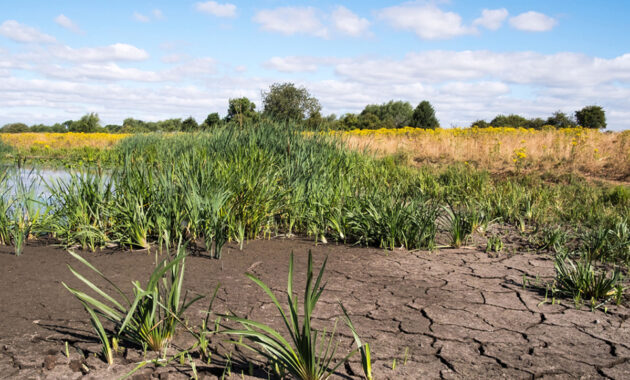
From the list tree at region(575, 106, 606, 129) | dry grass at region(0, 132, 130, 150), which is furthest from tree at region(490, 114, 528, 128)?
dry grass at region(0, 132, 130, 150)

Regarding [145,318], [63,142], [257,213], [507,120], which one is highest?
[507,120]

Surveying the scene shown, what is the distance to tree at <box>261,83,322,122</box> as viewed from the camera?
801 centimetres

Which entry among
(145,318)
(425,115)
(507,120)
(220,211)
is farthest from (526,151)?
(425,115)

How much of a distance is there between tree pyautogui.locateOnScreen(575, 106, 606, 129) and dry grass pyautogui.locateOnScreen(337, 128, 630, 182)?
3374cm

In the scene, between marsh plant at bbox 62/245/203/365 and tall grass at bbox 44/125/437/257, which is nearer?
marsh plant at bbox 62/245/203/365

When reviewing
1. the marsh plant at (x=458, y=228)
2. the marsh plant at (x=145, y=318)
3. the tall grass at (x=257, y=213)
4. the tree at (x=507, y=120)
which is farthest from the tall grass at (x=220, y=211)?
the tree at (x=507, y=120)

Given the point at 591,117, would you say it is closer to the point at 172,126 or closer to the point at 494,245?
the point at 172,126

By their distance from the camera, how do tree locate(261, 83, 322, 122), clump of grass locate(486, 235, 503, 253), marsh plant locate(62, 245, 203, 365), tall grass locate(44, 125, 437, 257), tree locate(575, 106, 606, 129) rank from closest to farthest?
marsh plant locate(62, 245, 203, 365), tall grass locate(44, 125, 437, 257), clump of grass locate(486, 235, 503, 253), tree locate(261, 83, 322, 122), tree locate(575, 106, 606, 129)

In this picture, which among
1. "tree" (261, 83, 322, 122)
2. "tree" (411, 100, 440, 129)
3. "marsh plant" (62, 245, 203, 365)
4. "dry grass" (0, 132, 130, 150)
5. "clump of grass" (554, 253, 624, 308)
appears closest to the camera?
"marsh plant" (62, 245, 203, 365)

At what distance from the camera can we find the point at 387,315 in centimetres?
271

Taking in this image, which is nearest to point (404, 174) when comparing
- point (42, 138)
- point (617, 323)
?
point (617, 323)

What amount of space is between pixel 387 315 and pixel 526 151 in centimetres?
1031

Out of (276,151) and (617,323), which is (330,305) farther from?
(276,151)

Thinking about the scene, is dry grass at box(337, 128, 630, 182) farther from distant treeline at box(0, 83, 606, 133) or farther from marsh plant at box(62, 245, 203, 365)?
marsh plant at box(62, 245, 203, 365)
